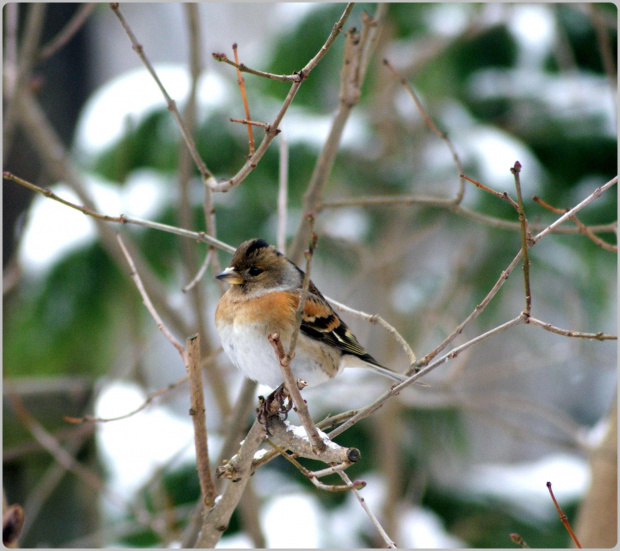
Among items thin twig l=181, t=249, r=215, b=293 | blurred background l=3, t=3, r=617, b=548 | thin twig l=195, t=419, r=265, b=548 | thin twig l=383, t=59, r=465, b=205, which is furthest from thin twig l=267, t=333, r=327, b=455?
blurred background l=3, t=3, r=617, b=548

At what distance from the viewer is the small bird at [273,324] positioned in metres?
1.66

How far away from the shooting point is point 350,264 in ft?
11.1

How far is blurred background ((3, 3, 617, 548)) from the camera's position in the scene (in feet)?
8.95

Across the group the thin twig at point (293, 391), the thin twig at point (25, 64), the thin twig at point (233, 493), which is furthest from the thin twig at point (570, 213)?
the thin twig at point (25, 64)

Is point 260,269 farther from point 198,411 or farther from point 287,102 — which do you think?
point 287,102

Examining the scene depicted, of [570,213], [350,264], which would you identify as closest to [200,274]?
[570,213]

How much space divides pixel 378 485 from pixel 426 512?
29cm

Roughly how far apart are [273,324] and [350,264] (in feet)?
5.64

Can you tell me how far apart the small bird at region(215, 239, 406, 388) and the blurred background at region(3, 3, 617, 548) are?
586mm

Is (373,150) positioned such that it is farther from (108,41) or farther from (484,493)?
(108,41)

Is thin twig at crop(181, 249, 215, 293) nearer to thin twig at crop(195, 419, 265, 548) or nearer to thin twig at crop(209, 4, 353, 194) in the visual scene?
thin twig at crop(209, 4, 353, 194)

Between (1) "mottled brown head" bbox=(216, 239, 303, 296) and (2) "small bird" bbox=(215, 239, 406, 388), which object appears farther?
(1) "mottled brown head" bbox=(216, 239, 303, 296)

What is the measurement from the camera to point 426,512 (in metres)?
3.42

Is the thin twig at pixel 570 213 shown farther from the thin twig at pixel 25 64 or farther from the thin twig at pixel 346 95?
the thin twig at pixel 25 64
